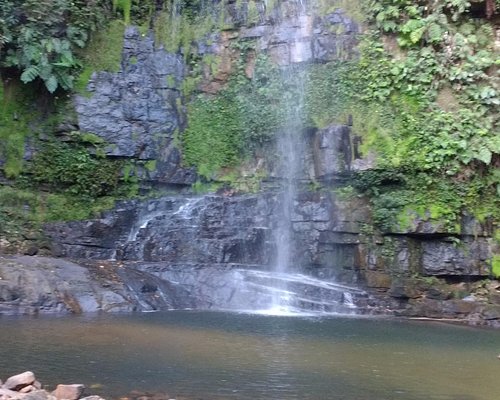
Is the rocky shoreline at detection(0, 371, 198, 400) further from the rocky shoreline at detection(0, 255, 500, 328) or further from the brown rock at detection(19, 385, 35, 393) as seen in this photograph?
the rocky shoreline at detection(0, 255, 500, 328)

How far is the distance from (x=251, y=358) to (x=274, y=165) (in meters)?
10.0

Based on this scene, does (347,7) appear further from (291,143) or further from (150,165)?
(150,165)

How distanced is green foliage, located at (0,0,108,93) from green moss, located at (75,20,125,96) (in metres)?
0.45

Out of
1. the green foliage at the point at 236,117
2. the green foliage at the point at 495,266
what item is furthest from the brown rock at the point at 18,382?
the green foliage at the point at 236,117

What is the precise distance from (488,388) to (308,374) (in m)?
2.00

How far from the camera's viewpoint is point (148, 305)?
13.2 meters

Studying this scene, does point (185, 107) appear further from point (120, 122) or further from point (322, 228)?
point (322, 228)

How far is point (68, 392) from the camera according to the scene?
20.3ft

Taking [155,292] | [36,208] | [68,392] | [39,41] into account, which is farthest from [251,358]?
[39,41]

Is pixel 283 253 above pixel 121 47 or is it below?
below

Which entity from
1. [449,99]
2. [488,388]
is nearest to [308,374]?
[488,388]

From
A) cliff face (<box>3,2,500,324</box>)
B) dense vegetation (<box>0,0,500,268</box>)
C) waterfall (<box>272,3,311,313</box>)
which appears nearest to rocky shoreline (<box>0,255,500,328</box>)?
cliff face (<box>3,2,500,324</box>)

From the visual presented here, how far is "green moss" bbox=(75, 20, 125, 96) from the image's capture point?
1761 centimetres

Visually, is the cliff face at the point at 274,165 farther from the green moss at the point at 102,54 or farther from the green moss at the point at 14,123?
the green moss at the point at 14,123
